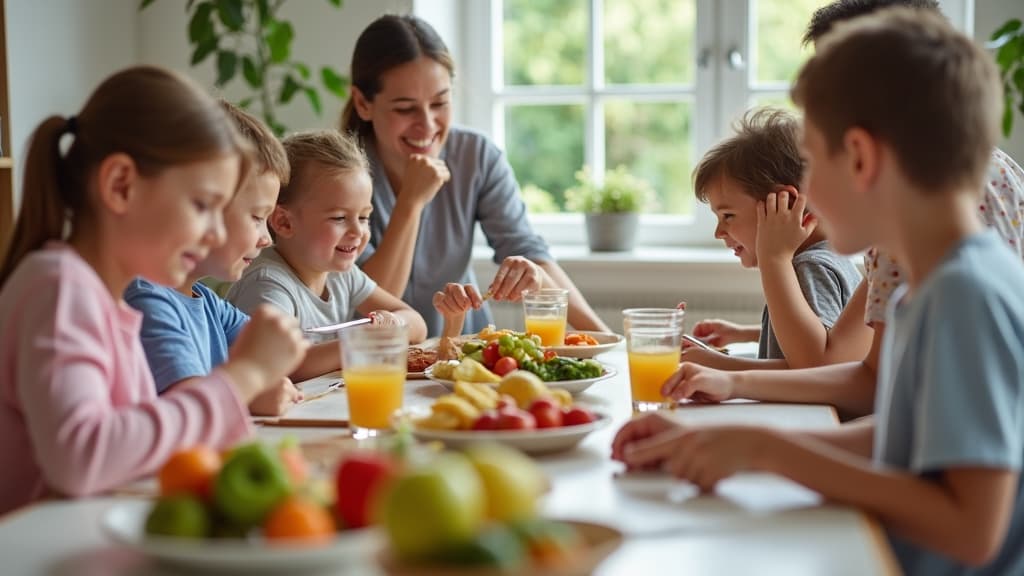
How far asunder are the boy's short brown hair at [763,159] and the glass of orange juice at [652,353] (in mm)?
635

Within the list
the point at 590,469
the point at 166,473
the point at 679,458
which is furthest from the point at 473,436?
the point at 166,473

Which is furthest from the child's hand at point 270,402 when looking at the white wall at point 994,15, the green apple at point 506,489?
the white wall at point 994,15

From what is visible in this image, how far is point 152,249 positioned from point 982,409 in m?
0.95

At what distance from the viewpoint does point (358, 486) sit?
103 cm

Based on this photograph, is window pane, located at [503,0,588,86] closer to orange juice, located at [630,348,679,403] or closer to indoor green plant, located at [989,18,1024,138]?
indoor green plant, located at [989,18,1024,138]

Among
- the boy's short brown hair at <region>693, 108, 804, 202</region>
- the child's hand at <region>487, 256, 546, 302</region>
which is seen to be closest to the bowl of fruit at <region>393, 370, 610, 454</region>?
the boy's short brown hair at <region>693, 108, 804, 202</region>

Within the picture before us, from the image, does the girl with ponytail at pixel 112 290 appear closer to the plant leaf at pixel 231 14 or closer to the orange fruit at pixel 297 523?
the orange fruit at pixel 297 523

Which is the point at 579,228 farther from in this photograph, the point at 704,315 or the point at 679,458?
the point at 679,458

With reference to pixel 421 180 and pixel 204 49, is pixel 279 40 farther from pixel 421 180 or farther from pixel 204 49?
pixel 421 180

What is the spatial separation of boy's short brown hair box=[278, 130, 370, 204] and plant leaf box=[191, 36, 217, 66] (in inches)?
53.2

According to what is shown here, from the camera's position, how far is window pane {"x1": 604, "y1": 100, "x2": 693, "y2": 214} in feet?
13.5

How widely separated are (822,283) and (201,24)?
7.55ft

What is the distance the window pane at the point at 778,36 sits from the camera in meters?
3.98

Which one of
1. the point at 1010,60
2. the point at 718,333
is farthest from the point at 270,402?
the point at 1010,60
